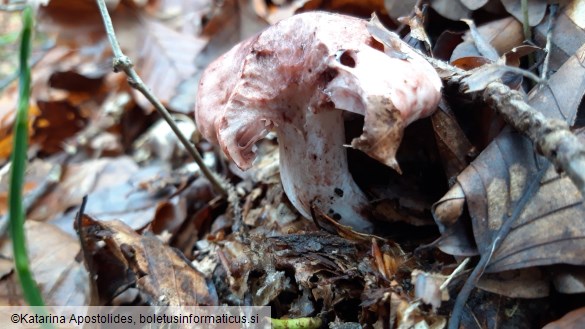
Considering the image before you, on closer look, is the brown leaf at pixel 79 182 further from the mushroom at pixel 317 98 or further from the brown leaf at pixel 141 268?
the mushroom at pixel 317 98

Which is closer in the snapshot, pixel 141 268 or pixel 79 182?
pixel 141 268

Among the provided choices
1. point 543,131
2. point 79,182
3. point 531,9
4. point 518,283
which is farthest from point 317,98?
point 79,182

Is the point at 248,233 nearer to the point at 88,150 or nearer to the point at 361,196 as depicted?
the point at 361,196

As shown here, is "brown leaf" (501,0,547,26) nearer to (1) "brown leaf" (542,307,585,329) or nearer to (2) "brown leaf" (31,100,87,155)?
(1) "brown leaf" (542,307,585,329)

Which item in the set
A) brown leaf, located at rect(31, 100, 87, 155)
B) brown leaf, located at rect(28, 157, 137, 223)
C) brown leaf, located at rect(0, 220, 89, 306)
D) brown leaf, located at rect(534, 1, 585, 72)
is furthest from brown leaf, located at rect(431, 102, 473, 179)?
brown leaf, located at rect(31, 100, 87, 155)

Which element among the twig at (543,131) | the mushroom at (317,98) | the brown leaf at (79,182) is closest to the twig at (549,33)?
the twig at (543,131)

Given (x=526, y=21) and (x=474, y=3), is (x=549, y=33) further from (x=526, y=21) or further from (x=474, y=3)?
(x=474, y=3)
